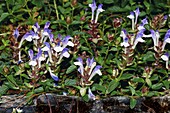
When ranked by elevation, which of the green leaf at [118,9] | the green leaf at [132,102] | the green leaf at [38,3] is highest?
the green leaf at [38,3]

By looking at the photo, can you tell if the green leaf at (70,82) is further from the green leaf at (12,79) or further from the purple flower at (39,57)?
the green leaf at (12,79)

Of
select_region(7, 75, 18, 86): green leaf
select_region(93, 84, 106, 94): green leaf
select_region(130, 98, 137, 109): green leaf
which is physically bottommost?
select_region(130, 98, 137, 109): green leaf

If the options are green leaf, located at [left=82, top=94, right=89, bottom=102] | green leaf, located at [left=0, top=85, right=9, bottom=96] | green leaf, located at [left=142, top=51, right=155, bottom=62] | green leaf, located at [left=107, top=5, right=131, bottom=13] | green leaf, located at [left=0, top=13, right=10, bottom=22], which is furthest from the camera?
green leaf, located at [left=107, top=5, right=131, bottom=13]

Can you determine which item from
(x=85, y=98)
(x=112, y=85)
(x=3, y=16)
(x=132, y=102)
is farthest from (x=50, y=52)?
(x=3, y=16)

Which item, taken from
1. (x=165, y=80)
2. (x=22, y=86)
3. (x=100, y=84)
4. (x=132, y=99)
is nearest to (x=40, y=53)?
(x=22, y=86)

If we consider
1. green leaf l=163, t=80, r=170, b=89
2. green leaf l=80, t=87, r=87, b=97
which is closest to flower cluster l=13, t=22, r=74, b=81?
green leaf l=80, t=87, r=87, b=97

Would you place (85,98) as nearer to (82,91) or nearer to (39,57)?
(82,91)

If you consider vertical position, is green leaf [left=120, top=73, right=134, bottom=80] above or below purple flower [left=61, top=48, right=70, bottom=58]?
below

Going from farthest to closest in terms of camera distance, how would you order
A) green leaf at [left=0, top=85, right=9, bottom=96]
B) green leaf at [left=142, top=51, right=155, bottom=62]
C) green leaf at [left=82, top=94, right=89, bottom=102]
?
green leaf at [left=142, top=51, right=155, bottom=62], green leaf at [left=0, top=85, right=9, bottom=96], green leaf at [left=82, top=94, right=89, bottom=102]

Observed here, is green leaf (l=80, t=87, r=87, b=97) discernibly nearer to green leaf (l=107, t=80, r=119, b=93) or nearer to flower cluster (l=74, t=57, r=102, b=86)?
flower cluster (l=74, t=57, r=102, b=86)

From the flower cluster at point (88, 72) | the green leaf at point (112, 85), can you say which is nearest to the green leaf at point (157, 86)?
the green leaf at point (112, 85)

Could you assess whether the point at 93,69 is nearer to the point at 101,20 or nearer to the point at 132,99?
the point at 132,99
